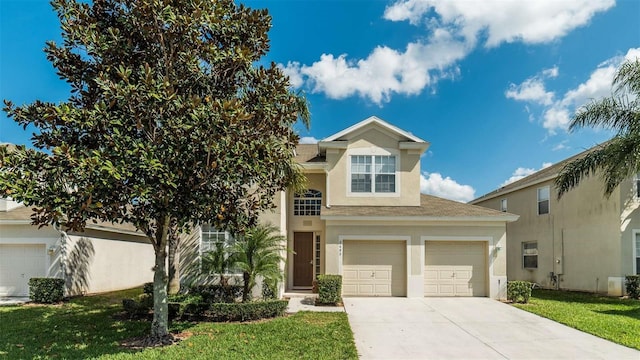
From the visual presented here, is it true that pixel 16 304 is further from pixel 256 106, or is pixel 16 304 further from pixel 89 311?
pixel 256 106

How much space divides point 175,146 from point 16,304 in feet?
37.0


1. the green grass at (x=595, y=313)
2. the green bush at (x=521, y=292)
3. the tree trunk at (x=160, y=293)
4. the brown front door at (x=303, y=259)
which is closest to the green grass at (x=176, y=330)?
the tree trunk at (x=160, y=293)

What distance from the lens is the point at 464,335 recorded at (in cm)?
974

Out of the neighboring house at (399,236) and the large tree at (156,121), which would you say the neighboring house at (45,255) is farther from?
the large tree at (156,121)

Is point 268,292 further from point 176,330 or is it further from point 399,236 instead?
point 399,236

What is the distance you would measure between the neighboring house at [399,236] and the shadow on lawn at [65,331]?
145 inches

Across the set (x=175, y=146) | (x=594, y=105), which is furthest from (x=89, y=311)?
(x=594, y=105)

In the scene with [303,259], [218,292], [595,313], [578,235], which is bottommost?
[595,313]

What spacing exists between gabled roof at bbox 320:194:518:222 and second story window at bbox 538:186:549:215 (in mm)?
6179

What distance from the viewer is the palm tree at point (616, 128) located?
45.7 ft

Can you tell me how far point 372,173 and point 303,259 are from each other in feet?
15.2

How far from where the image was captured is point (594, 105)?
1547 centimetres

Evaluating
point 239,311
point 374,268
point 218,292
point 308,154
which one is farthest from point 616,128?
point 218,292

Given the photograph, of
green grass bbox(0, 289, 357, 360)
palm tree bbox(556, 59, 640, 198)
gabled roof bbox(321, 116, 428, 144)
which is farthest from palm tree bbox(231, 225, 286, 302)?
palm tree bbox(556, 59, 640, 198)
